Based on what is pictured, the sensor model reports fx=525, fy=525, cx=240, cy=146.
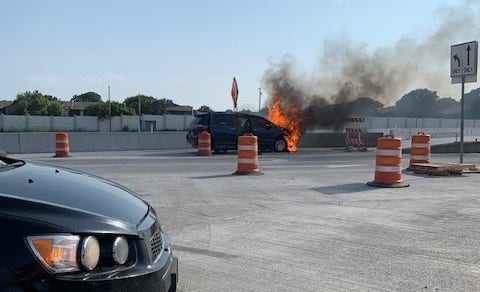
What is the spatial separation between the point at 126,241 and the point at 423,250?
12.6ft

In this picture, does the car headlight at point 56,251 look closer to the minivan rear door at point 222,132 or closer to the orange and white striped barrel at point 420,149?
the orange and white striped barrel at point 420,149

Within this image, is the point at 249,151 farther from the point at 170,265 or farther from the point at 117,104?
the point at 117,104

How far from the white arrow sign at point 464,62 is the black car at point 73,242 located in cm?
1097

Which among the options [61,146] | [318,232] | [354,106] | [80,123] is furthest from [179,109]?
[318,232]

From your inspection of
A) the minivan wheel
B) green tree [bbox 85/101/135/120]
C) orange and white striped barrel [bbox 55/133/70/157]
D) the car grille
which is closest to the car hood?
the car grille

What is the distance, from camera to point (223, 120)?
69.3 ft

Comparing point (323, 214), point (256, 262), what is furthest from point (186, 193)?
point (256, 262)

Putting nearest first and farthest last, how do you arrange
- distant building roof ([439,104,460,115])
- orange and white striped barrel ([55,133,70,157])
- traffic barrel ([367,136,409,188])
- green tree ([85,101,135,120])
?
traffic barrel ([367,136,409,188]) < orange and white striped barrel ([55,133,70,157]) < distant building roof ([439,104,460,115]) < green tree ([85,101,135,120])

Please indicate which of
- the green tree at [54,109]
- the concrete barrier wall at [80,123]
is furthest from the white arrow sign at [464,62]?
the green tree at [54,109]

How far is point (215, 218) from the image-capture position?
23.9ft

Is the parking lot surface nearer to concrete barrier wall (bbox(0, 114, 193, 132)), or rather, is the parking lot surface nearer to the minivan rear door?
the minivan rear door

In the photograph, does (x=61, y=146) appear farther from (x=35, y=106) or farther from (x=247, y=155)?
(x=35, y=106)

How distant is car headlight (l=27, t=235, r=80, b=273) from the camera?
2432 mm

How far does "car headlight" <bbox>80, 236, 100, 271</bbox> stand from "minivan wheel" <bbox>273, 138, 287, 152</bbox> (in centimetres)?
1955
